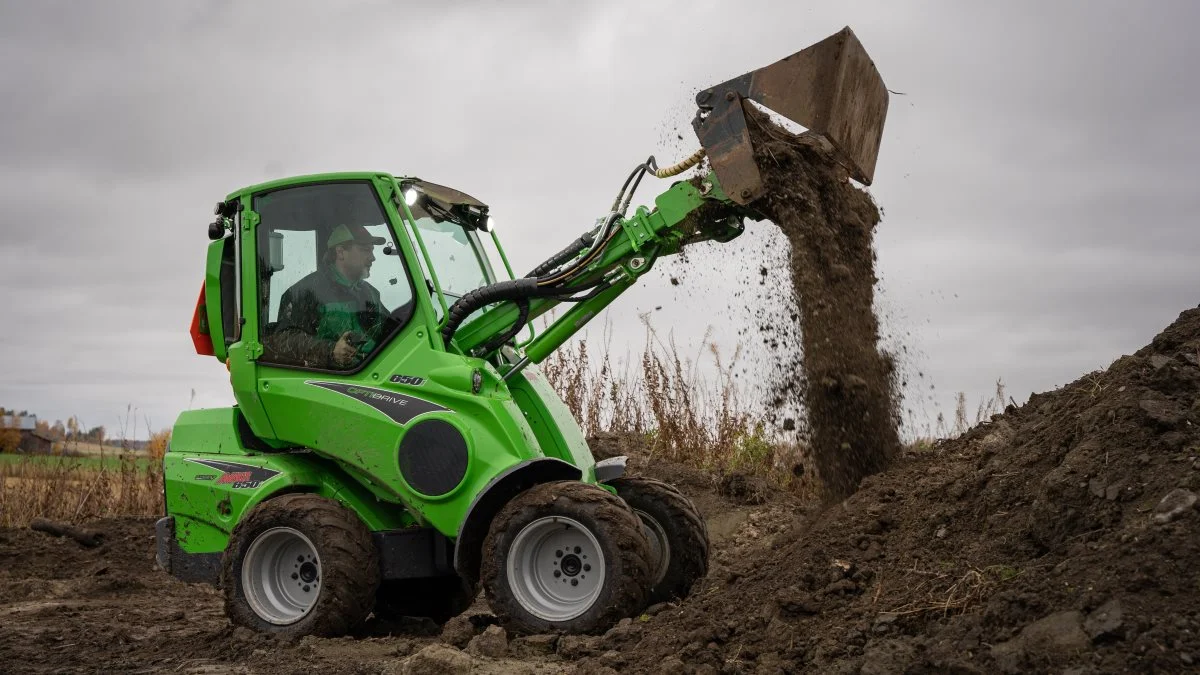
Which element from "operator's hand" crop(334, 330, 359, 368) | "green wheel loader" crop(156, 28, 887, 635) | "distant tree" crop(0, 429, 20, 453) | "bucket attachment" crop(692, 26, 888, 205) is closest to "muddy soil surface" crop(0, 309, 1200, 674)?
"green wheel loader" crop(156, 28, 887, 635)

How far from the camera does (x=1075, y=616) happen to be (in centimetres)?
394

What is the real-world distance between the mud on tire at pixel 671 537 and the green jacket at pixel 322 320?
183 centimetres

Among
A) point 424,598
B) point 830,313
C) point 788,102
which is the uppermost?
point 788,102

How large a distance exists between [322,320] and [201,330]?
1.02 meters

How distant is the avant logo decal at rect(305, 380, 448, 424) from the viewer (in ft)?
20.9

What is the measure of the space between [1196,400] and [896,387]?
2097 millimetres

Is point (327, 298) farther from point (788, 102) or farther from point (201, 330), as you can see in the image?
point (788, 102)

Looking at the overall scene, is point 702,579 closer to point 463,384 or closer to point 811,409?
point 811,409

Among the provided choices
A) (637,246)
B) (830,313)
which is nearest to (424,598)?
(637,246)

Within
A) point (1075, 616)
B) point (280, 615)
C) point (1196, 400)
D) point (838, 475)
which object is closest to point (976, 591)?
point (1075, 616)

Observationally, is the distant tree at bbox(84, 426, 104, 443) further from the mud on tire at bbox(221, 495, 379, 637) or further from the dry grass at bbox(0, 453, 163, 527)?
the mud on tire at bbox(221, 495, 379, 637)

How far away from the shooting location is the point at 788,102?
6332 mm

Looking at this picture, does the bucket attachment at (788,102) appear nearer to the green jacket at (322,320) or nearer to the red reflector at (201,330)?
the green jacket at (322,320)

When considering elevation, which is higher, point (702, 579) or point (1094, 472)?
point (1094, 472)
